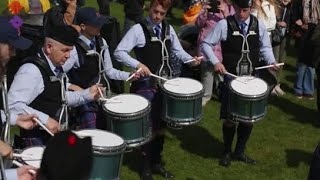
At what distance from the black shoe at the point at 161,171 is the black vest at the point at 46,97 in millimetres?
1825

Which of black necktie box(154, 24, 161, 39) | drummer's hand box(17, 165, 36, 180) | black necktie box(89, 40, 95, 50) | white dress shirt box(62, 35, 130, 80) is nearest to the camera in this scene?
drummer's hand box(17, 165, 36, 180)

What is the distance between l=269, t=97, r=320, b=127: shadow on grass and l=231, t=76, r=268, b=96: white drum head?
2208 mm

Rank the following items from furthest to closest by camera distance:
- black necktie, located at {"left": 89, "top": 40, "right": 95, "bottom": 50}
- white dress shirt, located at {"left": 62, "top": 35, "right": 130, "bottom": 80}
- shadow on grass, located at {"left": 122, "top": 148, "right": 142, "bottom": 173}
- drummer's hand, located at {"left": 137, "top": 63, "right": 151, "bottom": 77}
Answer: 1. shadow on grass, located at {"left": 122, "top": 148, "right": 142, "bottom": 173}
2. drummer's hand, located at {"left": 137, "top": 63, "right": 151, "bottom": 77}
3. black necktie, located at {"left": 89, "top": 40, "right": 95, "bottom": 50}
4. white dress shirt, located at {"left": 62, "top": 35, "right": 130, "bottom": 80}

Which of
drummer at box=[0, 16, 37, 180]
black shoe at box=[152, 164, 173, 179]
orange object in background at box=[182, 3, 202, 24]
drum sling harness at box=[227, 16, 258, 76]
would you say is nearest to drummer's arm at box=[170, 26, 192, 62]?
drum sling harness at box=[227, 16, 258, 76]

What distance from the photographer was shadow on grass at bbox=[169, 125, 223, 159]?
694cm

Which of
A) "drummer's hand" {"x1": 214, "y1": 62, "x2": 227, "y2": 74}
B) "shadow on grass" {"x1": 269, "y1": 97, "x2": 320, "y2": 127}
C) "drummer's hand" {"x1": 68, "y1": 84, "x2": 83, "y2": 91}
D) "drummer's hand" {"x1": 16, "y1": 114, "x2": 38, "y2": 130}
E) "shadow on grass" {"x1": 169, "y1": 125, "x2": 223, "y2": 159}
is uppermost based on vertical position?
"drummer's hand" {"x1": 16, "y1": 114, "x2": 38, "y2": 130}

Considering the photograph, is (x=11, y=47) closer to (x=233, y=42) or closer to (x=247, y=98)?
(x=247, y=98)

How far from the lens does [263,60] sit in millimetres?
6656

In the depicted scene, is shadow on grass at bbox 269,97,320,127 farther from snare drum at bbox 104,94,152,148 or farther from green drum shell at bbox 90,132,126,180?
green drum shell at bbox 90,132,126,180

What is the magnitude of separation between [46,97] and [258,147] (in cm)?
325

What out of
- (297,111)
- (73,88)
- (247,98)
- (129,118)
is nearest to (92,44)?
(73,88)

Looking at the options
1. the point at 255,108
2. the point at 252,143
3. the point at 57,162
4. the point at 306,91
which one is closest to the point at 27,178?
the point at 57,162

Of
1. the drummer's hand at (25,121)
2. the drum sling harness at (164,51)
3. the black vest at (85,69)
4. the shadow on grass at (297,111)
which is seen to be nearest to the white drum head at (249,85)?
the drum sling harness at (164,51)

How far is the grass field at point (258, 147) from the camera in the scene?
644 centimetres
